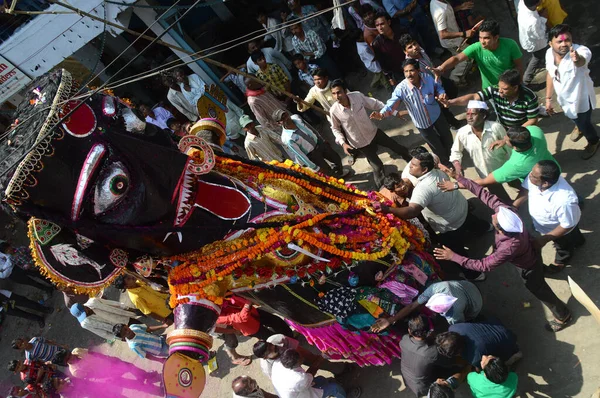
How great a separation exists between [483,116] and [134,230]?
3.20 m

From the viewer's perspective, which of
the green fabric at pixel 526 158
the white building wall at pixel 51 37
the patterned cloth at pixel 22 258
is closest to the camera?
the green fabric at pixel 526 158

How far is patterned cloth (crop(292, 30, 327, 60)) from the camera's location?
781cm

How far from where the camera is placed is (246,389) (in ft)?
15.5

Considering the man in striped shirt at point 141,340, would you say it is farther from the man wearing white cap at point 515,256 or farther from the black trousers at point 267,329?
the man wearing white cap at point 515,256

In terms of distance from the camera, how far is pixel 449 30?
678cm

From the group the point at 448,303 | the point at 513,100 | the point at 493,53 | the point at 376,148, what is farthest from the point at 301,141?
the point at 448,303

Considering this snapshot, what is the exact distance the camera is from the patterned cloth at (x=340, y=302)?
14.2 feet

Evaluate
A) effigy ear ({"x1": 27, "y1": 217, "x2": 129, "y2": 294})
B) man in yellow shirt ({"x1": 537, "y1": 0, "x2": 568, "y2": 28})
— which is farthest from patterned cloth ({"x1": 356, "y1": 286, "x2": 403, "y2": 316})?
man in yellow shirt ({"x1": 537, "y1": 0, "x2": 568, "y2": 28})

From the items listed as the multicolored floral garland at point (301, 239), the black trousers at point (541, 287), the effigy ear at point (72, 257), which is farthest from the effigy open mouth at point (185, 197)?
the black trousers at point (541, 287)

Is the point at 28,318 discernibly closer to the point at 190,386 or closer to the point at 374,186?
the point at 374,186

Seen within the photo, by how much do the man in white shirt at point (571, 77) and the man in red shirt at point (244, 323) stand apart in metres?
3.32

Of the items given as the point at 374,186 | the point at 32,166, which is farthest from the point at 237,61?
the point at 32,166

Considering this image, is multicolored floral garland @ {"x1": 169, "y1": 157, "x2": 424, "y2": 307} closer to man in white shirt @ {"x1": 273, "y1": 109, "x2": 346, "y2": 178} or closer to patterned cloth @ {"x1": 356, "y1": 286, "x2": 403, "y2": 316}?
patterned cloth @ {"x1": 356, "y1": 286, "x2": 403, "y2": 316}

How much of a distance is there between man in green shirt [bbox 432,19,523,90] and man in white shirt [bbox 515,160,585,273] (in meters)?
1.61
